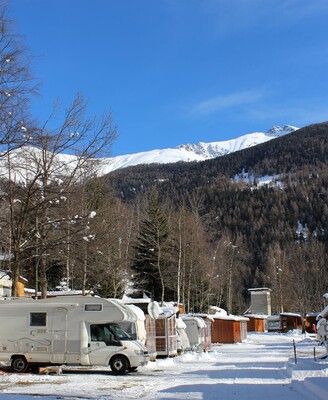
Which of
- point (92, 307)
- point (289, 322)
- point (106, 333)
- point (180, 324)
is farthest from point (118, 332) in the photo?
point (289, 322)

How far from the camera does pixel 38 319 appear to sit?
21.0 meters

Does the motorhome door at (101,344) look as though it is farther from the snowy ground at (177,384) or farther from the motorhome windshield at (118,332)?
the snowy ground at (177,384)

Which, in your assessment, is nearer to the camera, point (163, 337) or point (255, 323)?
point (163, 337)

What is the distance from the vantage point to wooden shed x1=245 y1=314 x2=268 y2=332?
83.9 meters

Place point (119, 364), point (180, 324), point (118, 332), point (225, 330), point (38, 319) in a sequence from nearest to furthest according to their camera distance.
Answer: point (119, 364) → point (118, 332) → point (38, 319) → point (180, 324) → point (225, 330)

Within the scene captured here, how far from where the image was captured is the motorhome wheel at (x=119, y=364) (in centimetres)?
2017

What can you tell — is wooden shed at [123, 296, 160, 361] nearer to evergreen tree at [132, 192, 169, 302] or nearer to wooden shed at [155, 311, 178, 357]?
wooden shed at [155, 311, 178, 357]

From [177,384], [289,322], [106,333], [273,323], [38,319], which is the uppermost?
[38,319]

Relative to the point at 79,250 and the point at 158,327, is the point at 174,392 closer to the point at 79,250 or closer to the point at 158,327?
the point at 79,250

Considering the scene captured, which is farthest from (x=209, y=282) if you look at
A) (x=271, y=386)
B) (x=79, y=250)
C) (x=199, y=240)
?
(x=271, y=386)

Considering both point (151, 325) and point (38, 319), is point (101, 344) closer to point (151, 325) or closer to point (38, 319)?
point (38, 319)

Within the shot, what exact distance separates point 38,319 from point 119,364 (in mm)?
3543

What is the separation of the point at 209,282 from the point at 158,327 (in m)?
28.3

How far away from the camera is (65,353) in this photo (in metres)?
20.4
